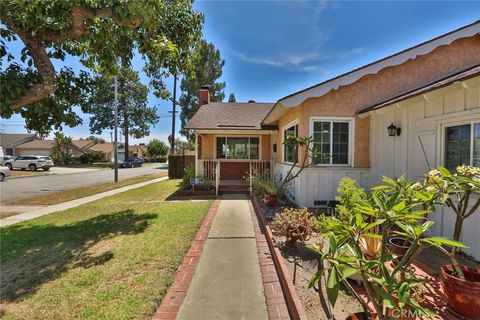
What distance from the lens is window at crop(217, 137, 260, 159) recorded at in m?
13.7

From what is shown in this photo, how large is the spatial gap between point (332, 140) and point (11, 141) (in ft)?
215

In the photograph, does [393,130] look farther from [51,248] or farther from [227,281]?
[51,248]

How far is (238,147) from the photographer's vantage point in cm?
1378

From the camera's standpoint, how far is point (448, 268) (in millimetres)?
2951

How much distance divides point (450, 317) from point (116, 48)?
23.7ft

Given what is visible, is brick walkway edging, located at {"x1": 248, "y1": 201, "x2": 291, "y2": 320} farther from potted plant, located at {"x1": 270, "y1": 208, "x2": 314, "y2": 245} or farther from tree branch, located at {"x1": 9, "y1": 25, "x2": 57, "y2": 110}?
tree branch, located at {"x1": 9, "y1": 25, "x2": 57, "y2": 110}

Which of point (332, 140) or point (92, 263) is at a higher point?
point (332, 140)

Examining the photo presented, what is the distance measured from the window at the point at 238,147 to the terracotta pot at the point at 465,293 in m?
11.2

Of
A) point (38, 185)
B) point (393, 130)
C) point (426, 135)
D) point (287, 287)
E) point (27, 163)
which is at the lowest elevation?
point (38, 185)

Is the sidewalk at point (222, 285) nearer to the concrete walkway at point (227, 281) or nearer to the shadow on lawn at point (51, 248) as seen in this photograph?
the concrete walkway at point (227, 281)

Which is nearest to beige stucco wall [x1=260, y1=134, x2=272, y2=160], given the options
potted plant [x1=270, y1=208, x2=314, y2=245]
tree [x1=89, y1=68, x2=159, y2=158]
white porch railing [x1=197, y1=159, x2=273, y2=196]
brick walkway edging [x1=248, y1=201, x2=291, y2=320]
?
white porch railing [x1=197, y1=159, x2=273, y2=196]

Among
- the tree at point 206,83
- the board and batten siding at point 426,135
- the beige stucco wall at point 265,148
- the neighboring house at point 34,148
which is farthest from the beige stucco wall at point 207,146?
the neighboring house at point 34,148

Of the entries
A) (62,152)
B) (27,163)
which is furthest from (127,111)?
(27,163)

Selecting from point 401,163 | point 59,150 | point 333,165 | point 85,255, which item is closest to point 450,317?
point 401,163
